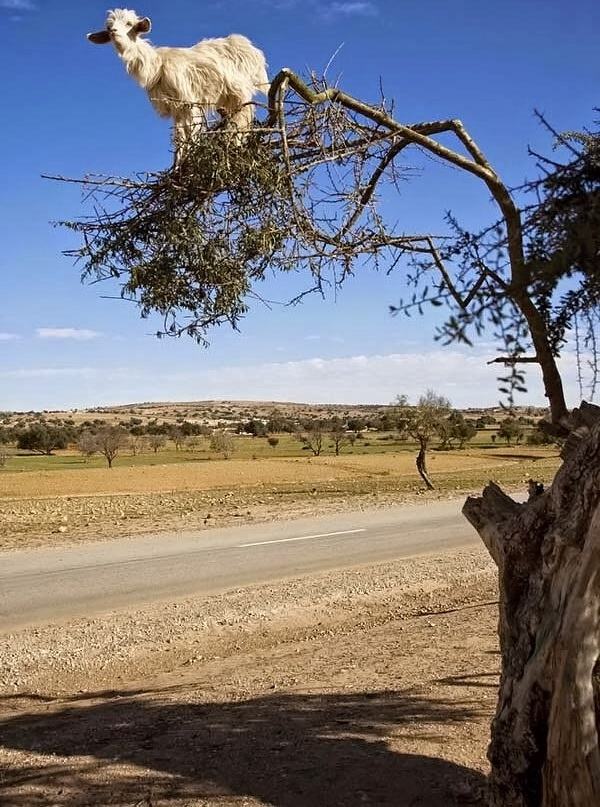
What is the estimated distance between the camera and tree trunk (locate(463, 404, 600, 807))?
3600 millimetres

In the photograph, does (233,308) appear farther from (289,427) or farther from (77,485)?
(289,427)

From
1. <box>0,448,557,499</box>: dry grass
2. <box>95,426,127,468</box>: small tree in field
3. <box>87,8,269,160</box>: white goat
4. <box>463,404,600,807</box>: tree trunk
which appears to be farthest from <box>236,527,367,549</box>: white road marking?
<box>95,426,127,468</box>: small tree in field

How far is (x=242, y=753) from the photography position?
221 inches

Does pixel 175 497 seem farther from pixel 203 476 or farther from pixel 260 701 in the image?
pixel 260 701

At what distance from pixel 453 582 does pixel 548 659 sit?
926cm

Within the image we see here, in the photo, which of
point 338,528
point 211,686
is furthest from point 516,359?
point 338,528

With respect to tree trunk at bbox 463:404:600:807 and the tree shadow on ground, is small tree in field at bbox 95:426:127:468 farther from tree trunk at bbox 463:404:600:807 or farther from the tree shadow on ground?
tree trunk at bbox 463:404:600:807

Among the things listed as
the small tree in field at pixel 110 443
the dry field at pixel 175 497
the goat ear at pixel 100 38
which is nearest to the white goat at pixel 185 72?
the goat ear at pixel 100 38

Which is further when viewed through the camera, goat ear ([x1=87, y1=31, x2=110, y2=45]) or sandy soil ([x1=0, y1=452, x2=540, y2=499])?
sandy soil ([x1=0, y1=452, x2=540, y2=499])

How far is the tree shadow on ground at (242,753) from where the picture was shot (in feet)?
16.2

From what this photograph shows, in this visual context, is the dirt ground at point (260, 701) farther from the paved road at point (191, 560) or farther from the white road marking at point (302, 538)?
the white road marking at point (302, 538)

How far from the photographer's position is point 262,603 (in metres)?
11.0

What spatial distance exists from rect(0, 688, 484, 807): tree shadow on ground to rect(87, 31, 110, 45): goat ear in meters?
4.51

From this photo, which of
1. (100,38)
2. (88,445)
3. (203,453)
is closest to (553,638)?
(100,38)
